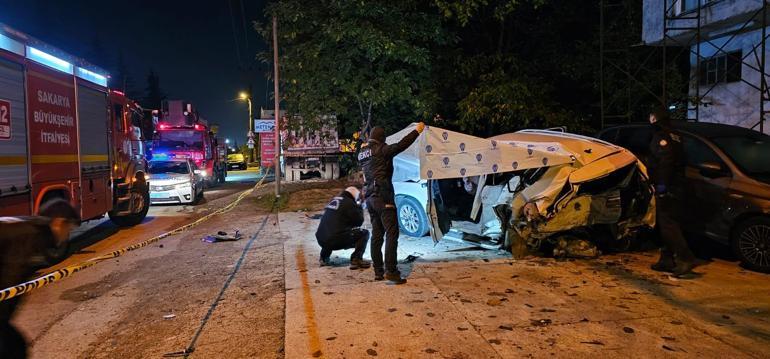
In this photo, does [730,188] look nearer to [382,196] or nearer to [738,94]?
[382,196]

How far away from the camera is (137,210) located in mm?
11883

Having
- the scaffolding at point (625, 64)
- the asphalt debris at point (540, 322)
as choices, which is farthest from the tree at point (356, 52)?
the asphalt debris at point (540, 322)

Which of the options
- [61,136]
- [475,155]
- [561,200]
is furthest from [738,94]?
[61,136]

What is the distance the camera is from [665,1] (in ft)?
42.1

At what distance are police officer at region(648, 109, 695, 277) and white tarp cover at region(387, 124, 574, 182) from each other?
38.5 inches

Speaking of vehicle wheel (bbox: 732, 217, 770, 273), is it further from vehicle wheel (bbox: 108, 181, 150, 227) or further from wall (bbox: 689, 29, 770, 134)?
vehicle wheel (bbox: 108, 181, 150, 227)

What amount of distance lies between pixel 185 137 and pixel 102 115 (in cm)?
1219

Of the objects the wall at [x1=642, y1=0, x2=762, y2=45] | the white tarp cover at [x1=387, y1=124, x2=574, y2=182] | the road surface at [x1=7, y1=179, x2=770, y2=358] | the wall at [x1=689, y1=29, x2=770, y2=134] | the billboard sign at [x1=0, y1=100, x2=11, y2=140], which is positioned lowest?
the road surface at [x1=7, y1=179, x2=770, y2=358]

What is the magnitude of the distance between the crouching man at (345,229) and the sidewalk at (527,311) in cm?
26

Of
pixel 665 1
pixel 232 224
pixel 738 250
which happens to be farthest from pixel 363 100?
pixel 738 250

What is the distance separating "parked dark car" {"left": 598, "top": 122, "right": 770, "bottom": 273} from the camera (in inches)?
248

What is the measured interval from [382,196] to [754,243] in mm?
4396

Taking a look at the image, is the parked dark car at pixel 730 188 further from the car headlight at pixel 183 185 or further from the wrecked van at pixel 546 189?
the car headlight at pixel 183 185

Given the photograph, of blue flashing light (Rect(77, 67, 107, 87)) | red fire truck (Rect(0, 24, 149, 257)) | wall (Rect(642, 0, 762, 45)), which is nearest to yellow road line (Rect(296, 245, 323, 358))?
red fire truck (Rect(0, 24, 149, 257))
